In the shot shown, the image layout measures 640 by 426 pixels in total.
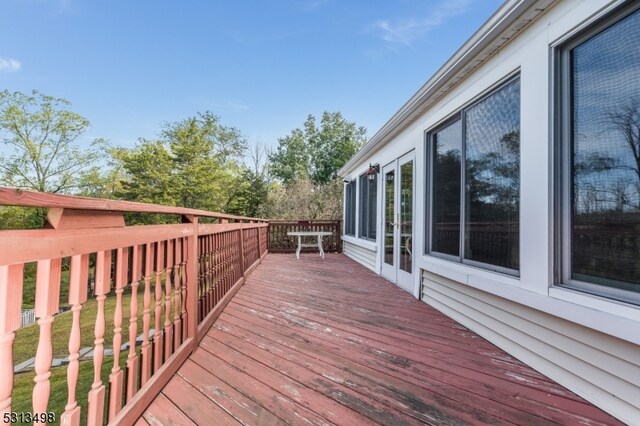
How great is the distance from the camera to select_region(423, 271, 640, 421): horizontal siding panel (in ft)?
5.19

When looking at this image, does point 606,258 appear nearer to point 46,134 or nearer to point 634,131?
point 634,131

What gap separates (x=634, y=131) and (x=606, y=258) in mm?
677

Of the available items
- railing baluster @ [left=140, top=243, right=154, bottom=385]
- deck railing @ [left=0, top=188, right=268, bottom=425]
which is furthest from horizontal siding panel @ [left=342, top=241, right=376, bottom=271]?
railing baluster @ [left=140, top=243, right=154, bottom=385]

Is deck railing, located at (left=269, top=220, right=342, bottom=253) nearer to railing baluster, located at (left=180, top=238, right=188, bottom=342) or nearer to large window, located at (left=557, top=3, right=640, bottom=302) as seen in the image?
railing baluster, located at (left=180, top=238, right=188, bottom=342)

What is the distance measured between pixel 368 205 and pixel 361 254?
118 centimetres

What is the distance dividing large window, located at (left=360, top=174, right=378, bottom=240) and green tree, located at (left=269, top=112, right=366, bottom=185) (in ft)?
47.2

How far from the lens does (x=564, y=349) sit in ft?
6.23

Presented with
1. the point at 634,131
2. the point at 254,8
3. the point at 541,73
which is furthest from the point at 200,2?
the point at 634,131

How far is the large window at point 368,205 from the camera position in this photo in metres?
6.28

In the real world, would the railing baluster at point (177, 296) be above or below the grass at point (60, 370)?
above

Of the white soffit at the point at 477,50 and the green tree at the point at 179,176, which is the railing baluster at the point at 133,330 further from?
the green tree at the point at 179,176

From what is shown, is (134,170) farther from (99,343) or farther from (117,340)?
(99,343)

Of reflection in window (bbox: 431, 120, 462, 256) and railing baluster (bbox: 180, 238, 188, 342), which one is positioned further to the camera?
reflection in window (bbox: 431, 120, 462, 256)

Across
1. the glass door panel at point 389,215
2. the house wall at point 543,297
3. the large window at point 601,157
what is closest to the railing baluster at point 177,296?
the house wall at point 543,297
